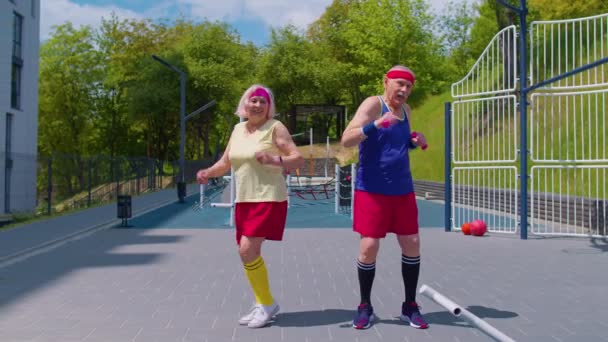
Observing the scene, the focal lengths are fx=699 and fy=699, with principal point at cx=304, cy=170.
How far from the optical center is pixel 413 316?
522 centimetres

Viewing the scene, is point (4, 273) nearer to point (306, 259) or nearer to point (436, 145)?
point (306, 259)

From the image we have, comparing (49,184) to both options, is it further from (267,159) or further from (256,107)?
(267,159)

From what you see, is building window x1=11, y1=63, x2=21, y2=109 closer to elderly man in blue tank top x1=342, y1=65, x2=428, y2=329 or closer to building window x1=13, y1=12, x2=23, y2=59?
building window x1=13, y1=12, x2=23, y2=59

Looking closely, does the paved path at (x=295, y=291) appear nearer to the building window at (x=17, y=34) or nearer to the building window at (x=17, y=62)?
the building window at (x=17, y=62)

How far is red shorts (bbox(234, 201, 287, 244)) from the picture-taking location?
514 cm

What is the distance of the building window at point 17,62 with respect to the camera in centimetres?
3034

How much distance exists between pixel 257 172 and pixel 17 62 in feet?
92.7

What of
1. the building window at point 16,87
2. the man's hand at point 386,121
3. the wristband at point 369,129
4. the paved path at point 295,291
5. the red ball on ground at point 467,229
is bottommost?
the paved path at point 295,291

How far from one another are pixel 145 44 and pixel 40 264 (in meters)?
50.5

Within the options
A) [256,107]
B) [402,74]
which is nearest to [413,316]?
[402,74]

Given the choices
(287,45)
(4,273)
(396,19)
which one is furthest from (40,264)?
(287,45)

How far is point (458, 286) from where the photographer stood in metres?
6.99

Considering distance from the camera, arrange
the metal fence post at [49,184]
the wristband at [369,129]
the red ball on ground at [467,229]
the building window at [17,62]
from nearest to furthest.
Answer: the wristband at [369,129] → the red ball on ground at [467,229] → the metal fence post at [49,184] → the building window at [17,62]

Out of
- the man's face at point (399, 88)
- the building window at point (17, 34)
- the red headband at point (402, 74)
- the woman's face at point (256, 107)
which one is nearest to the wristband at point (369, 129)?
the man's face at point (399, 88)
